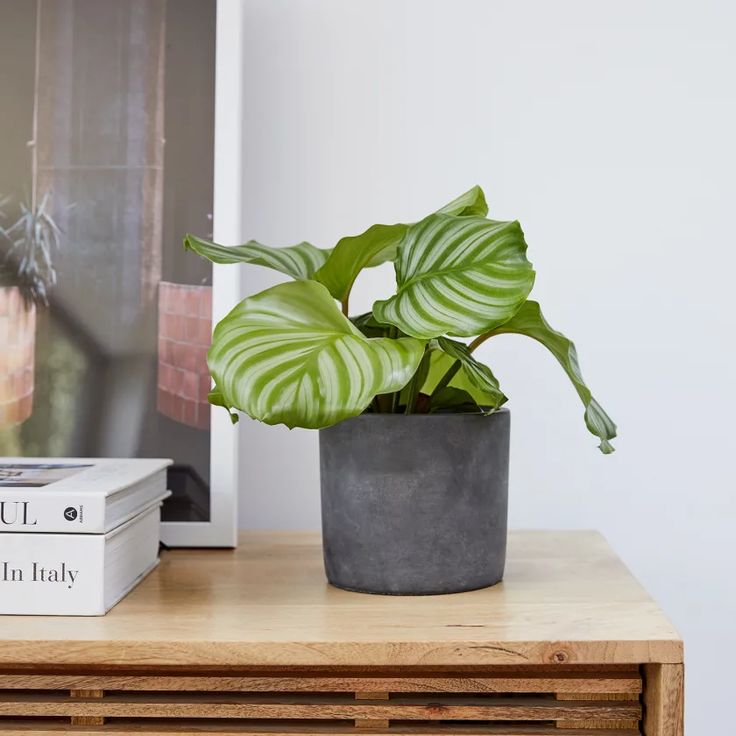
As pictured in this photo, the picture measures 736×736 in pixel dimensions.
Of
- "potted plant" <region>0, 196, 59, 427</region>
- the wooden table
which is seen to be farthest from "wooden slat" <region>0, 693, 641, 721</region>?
"potted plant" <region>0, 196, 59, 427</region>

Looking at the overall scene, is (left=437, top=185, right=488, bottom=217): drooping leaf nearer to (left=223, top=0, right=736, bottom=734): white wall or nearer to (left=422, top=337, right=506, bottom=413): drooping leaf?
(left=422, top=337, right=506, bottom=413): drooping leaf

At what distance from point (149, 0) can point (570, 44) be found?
0.56m

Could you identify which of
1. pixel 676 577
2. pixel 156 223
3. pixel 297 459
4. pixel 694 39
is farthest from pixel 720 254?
pixel 156 223

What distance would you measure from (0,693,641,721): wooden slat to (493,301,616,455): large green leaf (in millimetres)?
244

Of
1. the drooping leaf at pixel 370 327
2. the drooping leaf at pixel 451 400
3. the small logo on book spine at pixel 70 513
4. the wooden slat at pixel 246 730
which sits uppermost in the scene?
the drooping leaf at pixel 370 327

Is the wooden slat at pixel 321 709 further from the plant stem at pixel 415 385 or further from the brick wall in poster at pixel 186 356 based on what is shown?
the brick wall in poster at pixel 186 356

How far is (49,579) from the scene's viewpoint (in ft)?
2.61

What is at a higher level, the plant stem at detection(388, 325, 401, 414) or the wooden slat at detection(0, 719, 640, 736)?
the plant stem at detection(388, 325, 401, 414)

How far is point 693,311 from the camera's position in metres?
1.24

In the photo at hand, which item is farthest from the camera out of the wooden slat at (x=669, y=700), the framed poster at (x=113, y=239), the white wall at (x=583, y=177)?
the white wall at (x=583, y=177)

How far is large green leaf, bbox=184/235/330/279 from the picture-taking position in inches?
32.9

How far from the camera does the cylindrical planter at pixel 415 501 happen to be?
2.81ft

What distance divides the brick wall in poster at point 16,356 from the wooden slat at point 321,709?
0.46 meters

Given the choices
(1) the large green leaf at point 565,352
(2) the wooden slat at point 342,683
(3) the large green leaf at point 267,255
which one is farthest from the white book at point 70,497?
(1) the large green leaf at point 565,352
